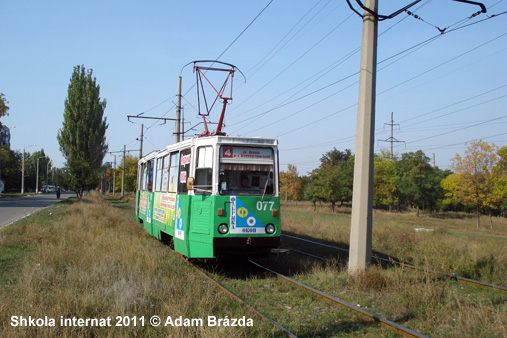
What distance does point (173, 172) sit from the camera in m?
11.0

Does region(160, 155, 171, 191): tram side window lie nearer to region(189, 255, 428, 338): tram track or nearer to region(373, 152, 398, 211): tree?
region(189, 255, 428, 338): tram track

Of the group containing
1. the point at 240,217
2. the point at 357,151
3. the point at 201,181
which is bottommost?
the point at 240,217

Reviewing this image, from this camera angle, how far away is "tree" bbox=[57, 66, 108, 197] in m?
47.4

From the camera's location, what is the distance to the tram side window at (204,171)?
29.7 feet

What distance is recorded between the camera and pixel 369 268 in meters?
8.34

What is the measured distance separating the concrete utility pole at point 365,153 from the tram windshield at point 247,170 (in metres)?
1.94

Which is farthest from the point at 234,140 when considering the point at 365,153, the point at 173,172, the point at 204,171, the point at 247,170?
the point at 365,153

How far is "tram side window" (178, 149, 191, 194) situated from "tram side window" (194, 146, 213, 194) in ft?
1.47

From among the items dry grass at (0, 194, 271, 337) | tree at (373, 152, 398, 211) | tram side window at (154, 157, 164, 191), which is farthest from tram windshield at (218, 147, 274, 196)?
tree at (373, 152, 398, 211)

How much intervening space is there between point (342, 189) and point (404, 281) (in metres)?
46.8

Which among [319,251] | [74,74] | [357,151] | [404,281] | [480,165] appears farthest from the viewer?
[74,74]

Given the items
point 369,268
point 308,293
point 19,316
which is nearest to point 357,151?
point 369,268

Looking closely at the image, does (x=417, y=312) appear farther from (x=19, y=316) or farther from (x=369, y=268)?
(x=19, y=316)

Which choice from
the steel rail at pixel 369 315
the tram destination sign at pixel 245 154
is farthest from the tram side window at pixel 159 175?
the steel rail at pixel 369 315
